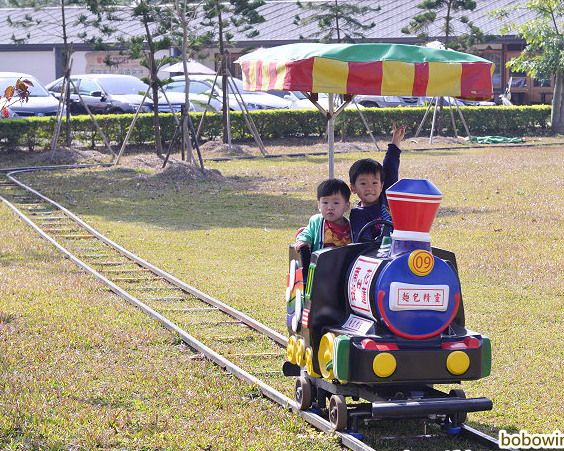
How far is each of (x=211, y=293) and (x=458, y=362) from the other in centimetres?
491

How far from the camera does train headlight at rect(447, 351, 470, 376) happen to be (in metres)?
5.44

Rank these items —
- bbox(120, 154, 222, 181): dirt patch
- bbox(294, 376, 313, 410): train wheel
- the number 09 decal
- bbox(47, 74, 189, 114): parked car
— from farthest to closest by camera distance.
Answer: bbox(47, 74, 189, 114): parked car → bbox(120, 154, 222, 181): dirt patch → bbox(294, 376, 313, 410): train wheel → the number 09 decal

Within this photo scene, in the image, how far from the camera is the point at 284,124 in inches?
1173

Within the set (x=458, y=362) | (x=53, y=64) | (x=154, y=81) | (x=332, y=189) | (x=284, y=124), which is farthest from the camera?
(x=53, y=64)

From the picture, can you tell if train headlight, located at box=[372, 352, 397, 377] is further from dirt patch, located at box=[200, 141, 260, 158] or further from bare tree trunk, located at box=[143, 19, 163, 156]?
dirt patch, located at box=[200, 141, 260, 158]

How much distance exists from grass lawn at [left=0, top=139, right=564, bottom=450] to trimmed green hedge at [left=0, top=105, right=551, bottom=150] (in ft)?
18.0

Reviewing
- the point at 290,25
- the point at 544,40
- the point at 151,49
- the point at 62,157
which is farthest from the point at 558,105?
the point at 62,157

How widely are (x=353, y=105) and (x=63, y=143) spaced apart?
420 inches

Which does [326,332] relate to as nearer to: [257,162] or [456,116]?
[257,162]

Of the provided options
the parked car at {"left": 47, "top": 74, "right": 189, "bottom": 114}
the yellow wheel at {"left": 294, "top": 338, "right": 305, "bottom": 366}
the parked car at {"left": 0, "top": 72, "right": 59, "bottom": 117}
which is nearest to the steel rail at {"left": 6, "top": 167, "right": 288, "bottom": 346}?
the yellow wheel at {"left": 294, "top": 338, "right": 305, "bottom": 366}

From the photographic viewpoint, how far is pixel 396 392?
5.68 meters

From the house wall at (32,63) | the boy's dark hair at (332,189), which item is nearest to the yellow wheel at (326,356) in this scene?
the boy's dark hair at (332,189)

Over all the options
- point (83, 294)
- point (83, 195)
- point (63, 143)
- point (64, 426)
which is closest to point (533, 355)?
point (64, 426)

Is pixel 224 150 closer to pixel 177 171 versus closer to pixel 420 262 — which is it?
pixel 177 171
